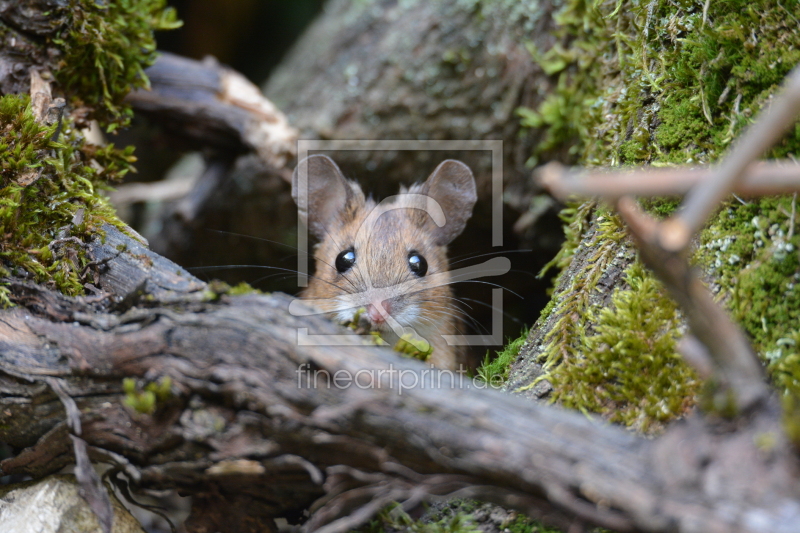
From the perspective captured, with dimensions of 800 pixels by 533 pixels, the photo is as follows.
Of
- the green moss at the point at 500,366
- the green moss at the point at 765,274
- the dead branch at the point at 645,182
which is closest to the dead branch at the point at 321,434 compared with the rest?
the green moss at the point at 765,274

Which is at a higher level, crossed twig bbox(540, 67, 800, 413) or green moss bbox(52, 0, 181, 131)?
green moss bbox(52, 0, 181, 131)

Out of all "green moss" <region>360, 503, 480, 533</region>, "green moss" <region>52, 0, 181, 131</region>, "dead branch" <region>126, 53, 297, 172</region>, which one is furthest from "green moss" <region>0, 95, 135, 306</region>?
"dead branch" <region>126, 53, 297, 172</region>

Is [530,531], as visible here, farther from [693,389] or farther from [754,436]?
[754,436]

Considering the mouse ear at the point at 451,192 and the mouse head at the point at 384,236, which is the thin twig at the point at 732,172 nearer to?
the mouse head at the point at 384,236

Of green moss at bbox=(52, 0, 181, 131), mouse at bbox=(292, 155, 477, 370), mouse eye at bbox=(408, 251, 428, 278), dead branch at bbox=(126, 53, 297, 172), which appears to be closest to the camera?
green moss at bbox=(52, 0, 181, 131)

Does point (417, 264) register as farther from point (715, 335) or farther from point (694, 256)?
point (715, 335)

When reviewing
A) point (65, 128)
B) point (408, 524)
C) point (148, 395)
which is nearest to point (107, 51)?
point (65, 128)

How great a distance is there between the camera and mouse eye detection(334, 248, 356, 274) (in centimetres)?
422

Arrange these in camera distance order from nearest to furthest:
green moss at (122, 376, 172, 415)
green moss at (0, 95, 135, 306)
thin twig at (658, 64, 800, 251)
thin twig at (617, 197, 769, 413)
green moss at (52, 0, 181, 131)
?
thin twig at (658, 64, 800, 251)
thin twig at (617, 197, 769, 413)
green moss at (122, 376, 172, 415)
green moss at (0, 95, 135, 306)
green moss at (52, 0, 181, 131)

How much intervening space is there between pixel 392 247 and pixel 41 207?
211 centimetres

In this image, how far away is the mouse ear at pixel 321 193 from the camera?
4340 mm

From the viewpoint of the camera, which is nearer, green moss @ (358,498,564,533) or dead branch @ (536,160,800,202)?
dead branch @ (536,160,800,202)

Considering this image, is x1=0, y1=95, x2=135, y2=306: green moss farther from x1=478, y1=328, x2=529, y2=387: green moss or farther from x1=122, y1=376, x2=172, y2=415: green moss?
x1=478, y1=328, x2=529, y2=387: green moss

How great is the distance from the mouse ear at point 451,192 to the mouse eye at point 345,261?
0.73m
